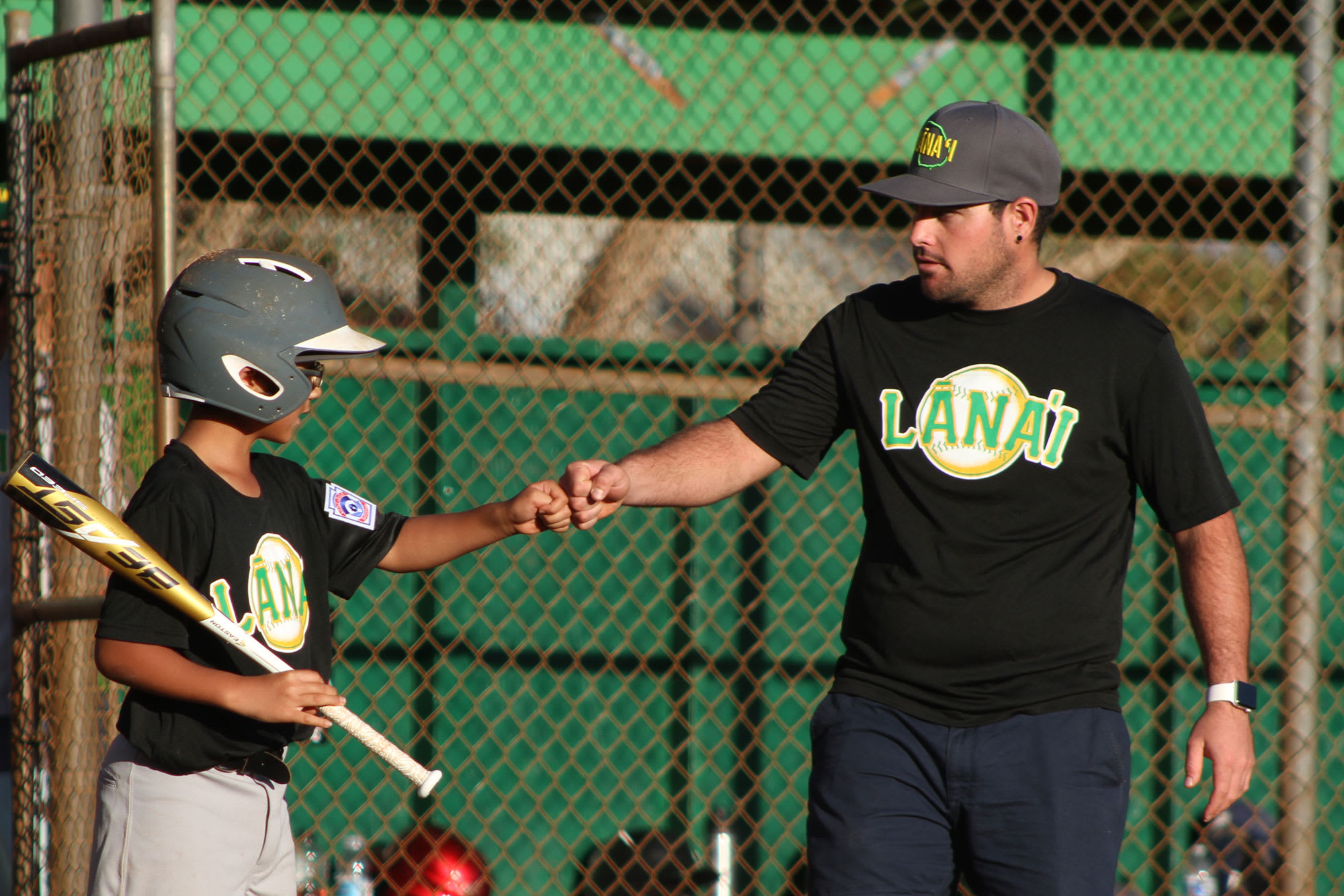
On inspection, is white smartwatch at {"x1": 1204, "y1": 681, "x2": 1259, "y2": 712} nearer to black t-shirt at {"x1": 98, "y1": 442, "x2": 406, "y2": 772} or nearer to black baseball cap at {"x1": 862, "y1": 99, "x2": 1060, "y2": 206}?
black baseball cap at {"x1": 862, "y1": 99, "x2": 1060, "y2": 206}

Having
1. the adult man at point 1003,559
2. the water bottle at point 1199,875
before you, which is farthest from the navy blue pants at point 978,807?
the water bottle at point 1199,875

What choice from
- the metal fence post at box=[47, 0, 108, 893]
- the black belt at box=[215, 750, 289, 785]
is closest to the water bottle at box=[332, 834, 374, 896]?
the metal fence post at box=[47, 0, 108, 893]

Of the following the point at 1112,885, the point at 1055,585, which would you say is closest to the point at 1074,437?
the point at 1055,585

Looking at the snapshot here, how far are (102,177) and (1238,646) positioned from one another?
329 cm

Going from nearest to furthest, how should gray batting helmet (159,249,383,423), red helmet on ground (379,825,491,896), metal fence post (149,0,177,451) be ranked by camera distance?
gray batting helmet (159,249,383,423) → metal fence post (149,0,177,451) → red helmet on ground (379,825,491,896)

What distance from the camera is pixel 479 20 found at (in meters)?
4.98

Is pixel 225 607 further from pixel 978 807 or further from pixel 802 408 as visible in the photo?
pixel 978 807

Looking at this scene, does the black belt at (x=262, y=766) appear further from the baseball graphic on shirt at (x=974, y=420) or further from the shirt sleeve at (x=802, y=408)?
the baseball graphic on shirt at (x=974, y=420)

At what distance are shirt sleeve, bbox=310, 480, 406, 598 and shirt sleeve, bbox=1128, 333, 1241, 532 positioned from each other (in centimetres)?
158

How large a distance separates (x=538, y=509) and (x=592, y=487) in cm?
12

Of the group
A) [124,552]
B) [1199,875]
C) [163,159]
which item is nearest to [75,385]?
[163,159]

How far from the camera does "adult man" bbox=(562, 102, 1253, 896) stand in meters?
2.63

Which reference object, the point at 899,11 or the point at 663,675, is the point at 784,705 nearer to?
the point at 663,675

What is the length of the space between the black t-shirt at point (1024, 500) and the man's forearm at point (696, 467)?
339 mm
